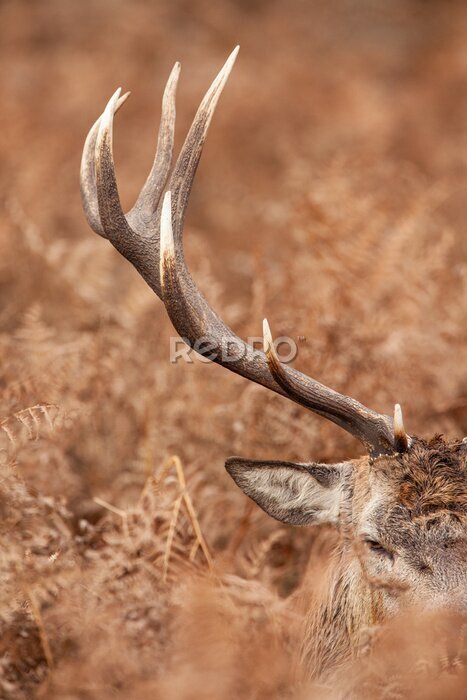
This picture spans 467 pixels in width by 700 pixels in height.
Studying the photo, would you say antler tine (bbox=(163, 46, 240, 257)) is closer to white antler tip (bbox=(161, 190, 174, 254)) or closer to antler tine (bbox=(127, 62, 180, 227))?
antler tine (bbox=(127, 62, 180, 227))

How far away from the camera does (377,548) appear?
3.61m

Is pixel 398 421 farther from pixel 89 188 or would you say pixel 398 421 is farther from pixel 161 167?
pixel 89 188

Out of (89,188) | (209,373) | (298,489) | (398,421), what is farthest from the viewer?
(209,373)

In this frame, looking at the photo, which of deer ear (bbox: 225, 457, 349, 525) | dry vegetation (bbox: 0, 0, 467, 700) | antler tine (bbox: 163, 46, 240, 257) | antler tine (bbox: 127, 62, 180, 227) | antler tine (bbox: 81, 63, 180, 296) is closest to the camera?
dry vegetation (bbox: 0, 0, 467, 700)

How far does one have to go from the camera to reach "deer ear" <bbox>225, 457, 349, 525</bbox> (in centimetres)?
393

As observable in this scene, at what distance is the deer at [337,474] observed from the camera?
3416mm

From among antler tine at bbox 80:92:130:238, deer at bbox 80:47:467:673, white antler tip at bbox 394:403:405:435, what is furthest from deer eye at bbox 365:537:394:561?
antler tine at bbox 80:92:130:238

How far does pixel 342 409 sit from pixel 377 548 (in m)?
0.57

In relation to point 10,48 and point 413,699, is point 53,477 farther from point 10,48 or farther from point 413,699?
point 10,48

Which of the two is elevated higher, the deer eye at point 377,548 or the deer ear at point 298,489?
the deer ear at point 298,489

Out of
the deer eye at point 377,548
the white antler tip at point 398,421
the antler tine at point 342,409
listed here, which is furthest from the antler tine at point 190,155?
the deer eye at point 377,548

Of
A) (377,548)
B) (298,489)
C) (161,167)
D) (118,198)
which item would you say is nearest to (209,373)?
(161,167)

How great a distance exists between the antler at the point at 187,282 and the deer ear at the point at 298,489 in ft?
0.88

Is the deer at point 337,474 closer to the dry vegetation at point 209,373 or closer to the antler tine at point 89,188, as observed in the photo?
the antler tine at point 89,188
